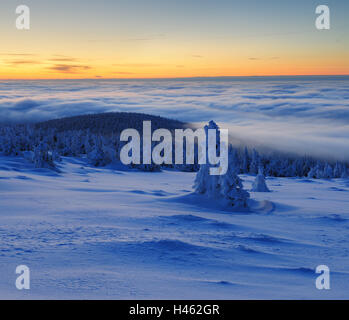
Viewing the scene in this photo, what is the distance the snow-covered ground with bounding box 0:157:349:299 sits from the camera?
5.06 metres

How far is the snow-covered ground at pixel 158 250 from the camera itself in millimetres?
5062

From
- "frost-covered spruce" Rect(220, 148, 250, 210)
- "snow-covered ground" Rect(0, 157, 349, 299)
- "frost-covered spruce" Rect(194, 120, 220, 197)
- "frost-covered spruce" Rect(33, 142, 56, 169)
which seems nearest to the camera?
"snow-covered ground" Rect(0, 157, 349, 299)

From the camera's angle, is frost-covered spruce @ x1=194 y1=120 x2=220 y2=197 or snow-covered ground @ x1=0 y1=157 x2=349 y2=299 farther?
frost-covered spruce @ x1=194 y1=120 x2=220 y2=197

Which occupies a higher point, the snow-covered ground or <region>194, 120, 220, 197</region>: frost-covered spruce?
<region>194, 120, 220, 197</region>: frost-covered spruce

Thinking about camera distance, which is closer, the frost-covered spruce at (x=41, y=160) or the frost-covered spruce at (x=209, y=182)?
the frost-covered spruce at (x=209, y=182)

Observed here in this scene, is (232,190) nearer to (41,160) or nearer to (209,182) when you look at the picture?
(209,182)

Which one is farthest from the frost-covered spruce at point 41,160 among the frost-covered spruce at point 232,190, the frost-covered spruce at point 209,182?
the frost-covered spruce at point 232,190

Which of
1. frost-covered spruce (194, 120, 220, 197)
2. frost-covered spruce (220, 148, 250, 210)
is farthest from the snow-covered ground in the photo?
frost-covered spruce (194, 120, 220, 197)

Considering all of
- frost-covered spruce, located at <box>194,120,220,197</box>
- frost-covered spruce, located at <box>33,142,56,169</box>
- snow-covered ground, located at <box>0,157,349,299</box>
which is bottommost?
snow-covered ground, located at <box>0,157,349,299</box>

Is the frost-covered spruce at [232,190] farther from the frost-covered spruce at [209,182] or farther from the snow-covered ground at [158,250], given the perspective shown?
the snow-covered ground at [158,250]

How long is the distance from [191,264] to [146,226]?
2561 mm

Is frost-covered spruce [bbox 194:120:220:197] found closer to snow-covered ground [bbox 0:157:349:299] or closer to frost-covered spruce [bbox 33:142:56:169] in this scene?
snow-covered ground [bbox 0:157:349:299]

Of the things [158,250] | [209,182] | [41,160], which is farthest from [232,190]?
[41,160]

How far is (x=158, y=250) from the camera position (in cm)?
686
